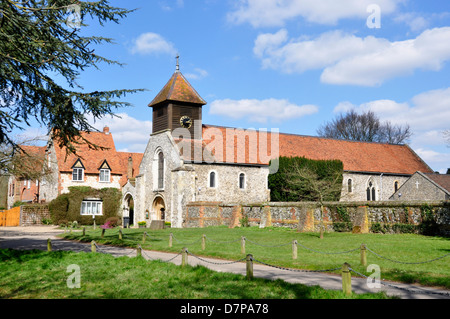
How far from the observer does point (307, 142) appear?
1843 inches

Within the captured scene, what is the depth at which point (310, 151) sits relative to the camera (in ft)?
149

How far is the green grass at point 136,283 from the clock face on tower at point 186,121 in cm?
2741

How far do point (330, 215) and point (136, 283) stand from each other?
794 inches

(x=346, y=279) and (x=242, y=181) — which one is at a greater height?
(x=242, y=181)

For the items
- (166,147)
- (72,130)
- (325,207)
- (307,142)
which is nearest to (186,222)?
(166,147)

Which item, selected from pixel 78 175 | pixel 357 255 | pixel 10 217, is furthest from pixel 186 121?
pixel 357 255

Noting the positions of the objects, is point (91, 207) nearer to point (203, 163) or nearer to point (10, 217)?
point (10, 217)

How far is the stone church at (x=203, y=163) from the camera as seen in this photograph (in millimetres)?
38906

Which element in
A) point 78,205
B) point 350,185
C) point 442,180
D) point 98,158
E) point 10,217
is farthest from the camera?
point 98,158

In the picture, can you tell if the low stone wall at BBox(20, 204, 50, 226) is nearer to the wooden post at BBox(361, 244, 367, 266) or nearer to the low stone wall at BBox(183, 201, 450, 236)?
the low stone wall at BBox(183, 201, 450, 236)

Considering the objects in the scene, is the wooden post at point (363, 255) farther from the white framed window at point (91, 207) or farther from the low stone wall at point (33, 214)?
Answer: the low stone wall at point (33, 214)

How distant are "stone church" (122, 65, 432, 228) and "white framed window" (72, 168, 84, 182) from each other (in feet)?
17.7

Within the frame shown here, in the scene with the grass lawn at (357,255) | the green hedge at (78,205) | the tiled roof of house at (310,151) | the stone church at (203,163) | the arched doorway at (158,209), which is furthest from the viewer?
the green hedge at (78,205)

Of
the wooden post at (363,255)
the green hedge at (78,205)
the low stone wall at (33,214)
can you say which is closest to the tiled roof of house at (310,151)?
the green hedge at (78,205)
